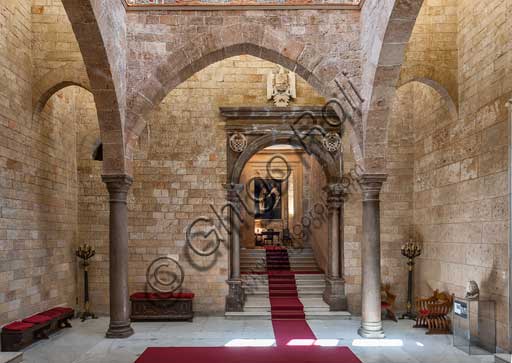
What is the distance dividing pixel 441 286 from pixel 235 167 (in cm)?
441

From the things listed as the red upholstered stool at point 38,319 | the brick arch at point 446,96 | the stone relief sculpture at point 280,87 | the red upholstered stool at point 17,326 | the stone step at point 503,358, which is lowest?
the red upholstered stool at point 38,319

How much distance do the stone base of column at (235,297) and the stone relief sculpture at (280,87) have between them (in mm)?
3713

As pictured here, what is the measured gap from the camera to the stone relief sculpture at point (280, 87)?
9.34 metres

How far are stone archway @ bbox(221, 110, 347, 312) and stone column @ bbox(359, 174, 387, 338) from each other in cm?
205

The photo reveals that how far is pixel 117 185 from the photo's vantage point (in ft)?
23.3

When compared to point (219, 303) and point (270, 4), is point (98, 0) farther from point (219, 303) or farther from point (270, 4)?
point (219, 303)

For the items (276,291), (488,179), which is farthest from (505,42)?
(276,291)

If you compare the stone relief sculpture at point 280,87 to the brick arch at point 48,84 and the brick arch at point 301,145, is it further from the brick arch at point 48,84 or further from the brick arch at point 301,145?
the brick arch at point 48,84

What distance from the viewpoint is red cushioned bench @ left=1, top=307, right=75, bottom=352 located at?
6.28 meters

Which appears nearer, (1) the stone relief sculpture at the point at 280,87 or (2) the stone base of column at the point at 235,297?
(2) the stone base of column at the point at 235,297

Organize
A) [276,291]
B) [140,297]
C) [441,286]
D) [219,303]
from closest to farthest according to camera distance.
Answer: [441,286] → [140,297] → [219,303] → [276,291]

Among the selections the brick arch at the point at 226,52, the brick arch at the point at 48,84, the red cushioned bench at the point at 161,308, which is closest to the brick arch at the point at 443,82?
the brick arch at the point at 226,52

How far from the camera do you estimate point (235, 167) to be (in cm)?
934

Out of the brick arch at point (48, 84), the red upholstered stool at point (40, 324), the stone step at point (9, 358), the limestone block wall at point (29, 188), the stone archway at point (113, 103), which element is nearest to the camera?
the stone step at point (9, 358)
